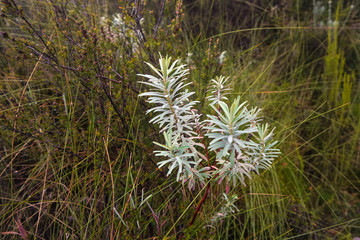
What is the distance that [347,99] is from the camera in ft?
8.47

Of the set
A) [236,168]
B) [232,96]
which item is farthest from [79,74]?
[232,96]

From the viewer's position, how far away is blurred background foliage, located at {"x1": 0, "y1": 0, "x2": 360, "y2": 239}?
60.5 inches

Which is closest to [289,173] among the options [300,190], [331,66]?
[300,190]

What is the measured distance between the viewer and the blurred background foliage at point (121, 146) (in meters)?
1.54

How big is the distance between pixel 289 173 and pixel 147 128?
4.38 ft

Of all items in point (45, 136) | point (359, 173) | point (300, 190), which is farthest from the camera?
point (359, 173)

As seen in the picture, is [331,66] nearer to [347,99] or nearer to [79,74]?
[347,99]

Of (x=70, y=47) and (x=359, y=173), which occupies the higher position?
(x=70, y=47)

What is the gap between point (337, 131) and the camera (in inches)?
104

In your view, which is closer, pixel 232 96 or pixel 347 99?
pixel 232 96

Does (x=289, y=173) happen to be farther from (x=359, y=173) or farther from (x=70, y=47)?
(x=70, y=47)

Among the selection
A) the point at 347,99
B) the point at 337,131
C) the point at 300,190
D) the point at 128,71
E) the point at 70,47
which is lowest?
the point at 300,190

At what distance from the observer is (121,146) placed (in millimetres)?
1831

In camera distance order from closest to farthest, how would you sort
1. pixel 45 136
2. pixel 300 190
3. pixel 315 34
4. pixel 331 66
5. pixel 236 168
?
pixel 236 168 < pixel 45 136 < pixel 300 190 < pixel 331 66 < pixel 315 34
